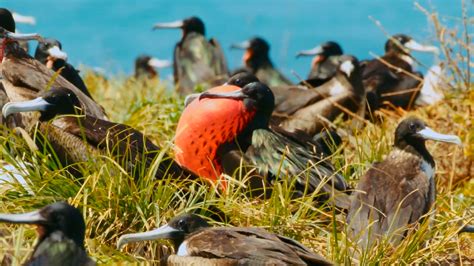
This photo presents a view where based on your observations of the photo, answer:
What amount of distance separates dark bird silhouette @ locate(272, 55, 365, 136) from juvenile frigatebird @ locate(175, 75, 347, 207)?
161cm

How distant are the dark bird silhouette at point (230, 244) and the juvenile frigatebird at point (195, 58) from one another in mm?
6205

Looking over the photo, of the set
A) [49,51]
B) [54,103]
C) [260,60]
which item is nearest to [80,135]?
[54,103]

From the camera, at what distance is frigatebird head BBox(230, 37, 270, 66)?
12.7 m

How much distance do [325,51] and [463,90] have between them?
417cm

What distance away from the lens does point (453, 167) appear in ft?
23.9

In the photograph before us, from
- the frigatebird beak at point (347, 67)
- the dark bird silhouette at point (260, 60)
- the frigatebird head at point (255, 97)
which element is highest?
the frigatebird head at point (255, 97)

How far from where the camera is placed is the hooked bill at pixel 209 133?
6.91m

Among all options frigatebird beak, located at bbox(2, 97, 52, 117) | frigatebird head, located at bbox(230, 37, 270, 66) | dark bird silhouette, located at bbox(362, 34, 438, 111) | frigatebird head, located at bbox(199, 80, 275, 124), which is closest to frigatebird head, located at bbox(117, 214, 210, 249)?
frigatebird beak, located at bbox(2, 97, 52, 117)

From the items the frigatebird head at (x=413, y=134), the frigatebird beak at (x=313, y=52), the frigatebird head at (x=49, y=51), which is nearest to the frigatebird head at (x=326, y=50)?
the frigatebird beak at (x=313, y=52)

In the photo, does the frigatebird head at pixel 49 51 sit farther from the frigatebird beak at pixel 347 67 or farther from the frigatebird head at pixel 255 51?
the frigatebird head at pixel 255 51

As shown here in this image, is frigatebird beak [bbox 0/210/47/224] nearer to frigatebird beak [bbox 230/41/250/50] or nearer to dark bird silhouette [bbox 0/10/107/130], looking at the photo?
dark bird silhouette [bbox 0/10/107/130]

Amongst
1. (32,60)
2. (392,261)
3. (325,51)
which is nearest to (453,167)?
(392,261)

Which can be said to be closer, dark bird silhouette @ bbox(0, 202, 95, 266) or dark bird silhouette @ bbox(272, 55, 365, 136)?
dark bird silhouette @ bbox(0, 202, 95, 266)

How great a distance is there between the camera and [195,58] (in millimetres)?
12500
